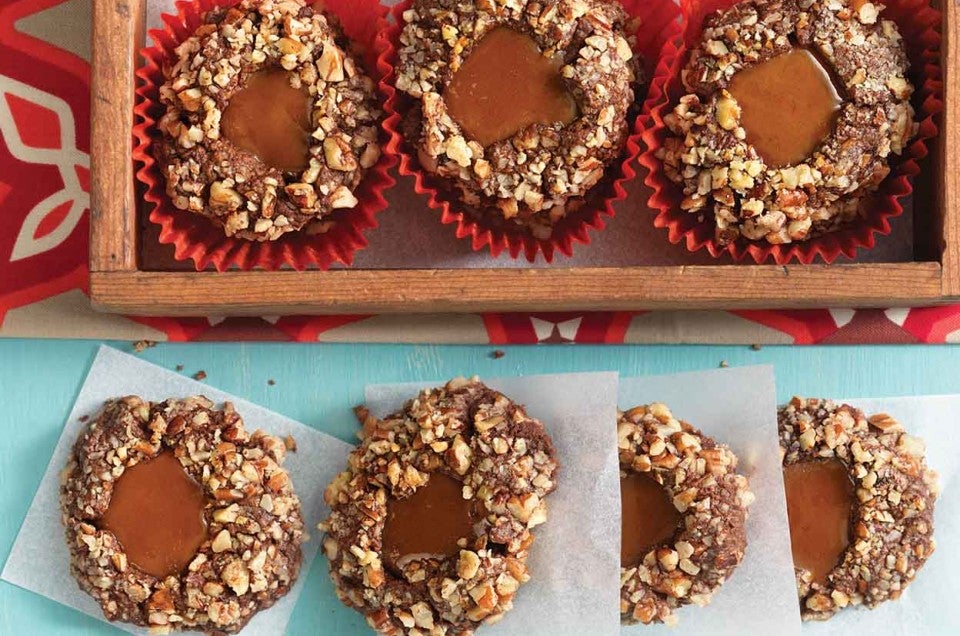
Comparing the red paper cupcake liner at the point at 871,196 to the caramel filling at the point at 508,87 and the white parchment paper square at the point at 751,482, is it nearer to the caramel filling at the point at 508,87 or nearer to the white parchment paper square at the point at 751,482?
the caramel filling at the point at 508,87

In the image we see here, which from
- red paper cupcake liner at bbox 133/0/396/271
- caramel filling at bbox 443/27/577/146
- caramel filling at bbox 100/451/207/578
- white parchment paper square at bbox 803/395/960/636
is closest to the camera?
caramel filling at bbox 443/27/577/146

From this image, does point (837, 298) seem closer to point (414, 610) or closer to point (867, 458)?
point (867, 458)

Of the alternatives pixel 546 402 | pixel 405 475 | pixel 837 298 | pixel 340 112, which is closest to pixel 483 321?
pixel 546 402

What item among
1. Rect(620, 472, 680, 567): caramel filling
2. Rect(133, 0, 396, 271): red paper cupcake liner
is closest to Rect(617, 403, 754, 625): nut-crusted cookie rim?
Rect(620, 472, 680, 567): caramel filling

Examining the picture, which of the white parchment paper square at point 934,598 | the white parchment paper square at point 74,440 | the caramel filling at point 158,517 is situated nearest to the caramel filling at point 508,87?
the white parchment paper square at point 74,440

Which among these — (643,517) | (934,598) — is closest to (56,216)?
(643,517)

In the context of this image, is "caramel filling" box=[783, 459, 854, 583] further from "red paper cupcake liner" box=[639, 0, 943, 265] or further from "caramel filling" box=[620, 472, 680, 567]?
"red paper cupcake liner" box=[639, 0, 943, 265]
